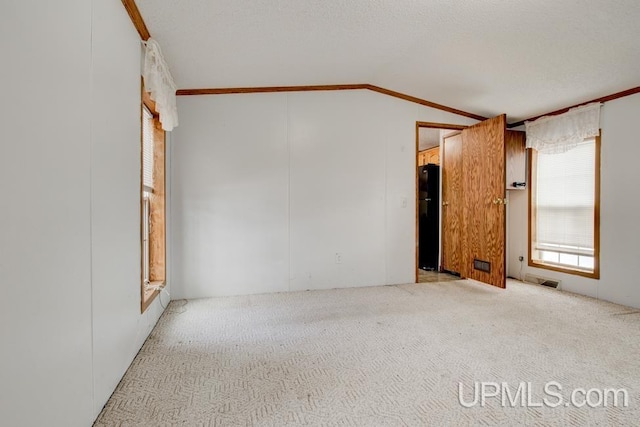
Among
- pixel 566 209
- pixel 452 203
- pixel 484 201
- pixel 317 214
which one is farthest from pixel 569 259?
pixel 317 214

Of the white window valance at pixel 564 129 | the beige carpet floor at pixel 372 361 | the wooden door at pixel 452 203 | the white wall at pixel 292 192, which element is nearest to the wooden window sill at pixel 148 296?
the beige carpet floor at pixel 372 361

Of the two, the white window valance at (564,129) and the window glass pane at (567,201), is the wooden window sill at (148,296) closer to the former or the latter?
the window glass pane at (567,201)

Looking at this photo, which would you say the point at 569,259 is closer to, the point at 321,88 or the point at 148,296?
the point at 321,88

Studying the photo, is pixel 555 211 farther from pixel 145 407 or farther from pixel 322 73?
pixel 145 407

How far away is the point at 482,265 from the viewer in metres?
3.89

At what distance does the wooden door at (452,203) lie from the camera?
4.34m

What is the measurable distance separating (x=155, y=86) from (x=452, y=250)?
410cm

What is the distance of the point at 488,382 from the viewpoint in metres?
1.74

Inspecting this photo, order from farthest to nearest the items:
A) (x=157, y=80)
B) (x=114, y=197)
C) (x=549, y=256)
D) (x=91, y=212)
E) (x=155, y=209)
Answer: (x=549, y=256) → (x=155, y=209) → (x=157, y=80) → (x=114, y=197) → (x=91, y=212)

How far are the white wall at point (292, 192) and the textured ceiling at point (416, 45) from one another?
0.35 metres

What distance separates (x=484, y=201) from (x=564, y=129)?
115 centimetres

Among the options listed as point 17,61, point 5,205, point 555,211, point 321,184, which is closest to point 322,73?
point 321,184

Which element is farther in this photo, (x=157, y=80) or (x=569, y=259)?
(x=569, y=259)

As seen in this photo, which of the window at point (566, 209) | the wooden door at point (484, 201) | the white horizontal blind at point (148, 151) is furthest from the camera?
the wooden door at point (484, 201)
